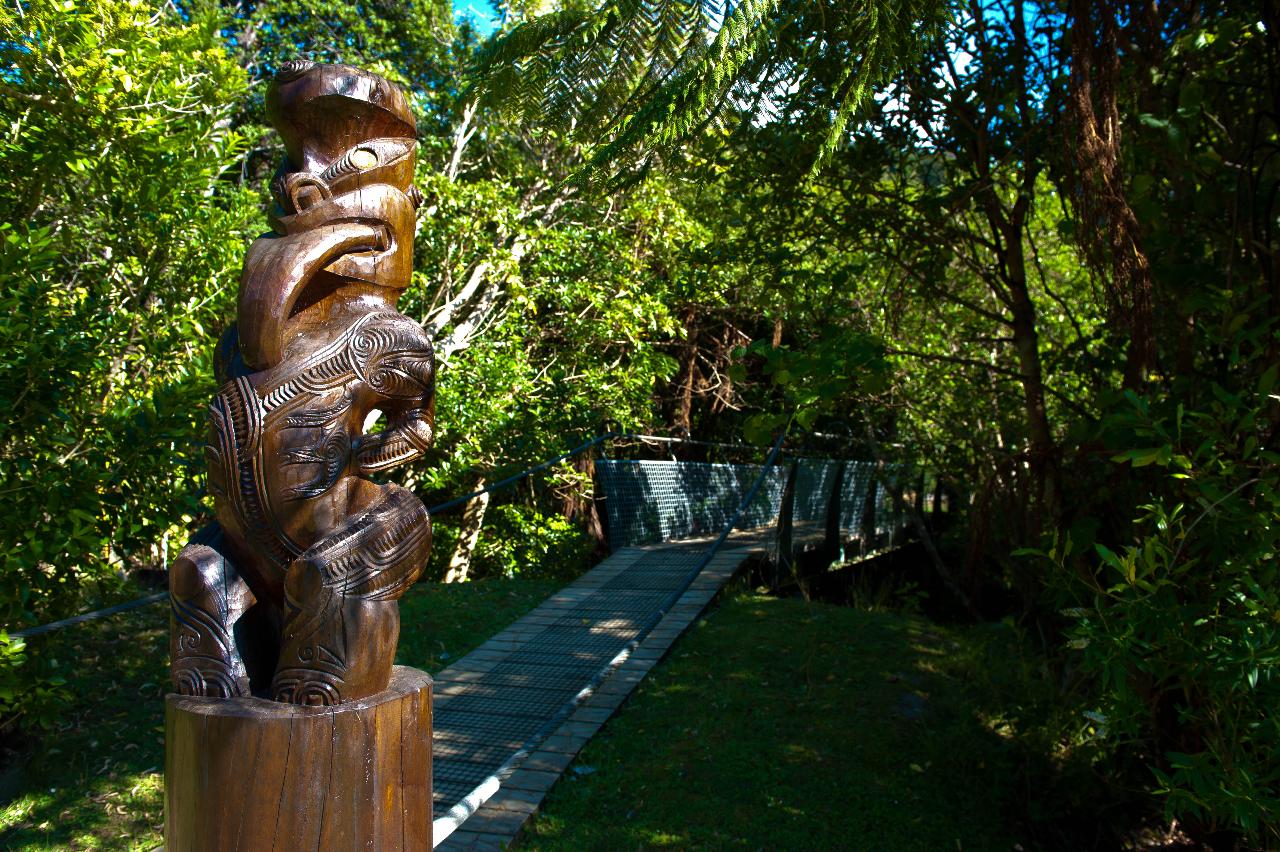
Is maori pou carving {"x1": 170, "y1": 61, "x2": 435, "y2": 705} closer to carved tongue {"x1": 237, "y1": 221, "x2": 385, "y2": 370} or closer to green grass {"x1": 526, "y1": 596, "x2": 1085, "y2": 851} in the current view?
carved tongue {"x1": 237, "y1": 221, "x2": 385, "y2": 370}

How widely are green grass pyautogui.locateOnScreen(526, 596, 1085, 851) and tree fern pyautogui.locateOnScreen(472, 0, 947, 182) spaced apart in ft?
9.78

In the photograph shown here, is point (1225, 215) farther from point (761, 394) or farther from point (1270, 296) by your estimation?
point (761, 394)

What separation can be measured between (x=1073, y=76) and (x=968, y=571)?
2731 millimetres

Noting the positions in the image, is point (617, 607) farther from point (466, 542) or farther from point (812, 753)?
point (466, 542)

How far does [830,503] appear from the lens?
9898 millimetres

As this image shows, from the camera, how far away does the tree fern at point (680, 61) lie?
256 cm

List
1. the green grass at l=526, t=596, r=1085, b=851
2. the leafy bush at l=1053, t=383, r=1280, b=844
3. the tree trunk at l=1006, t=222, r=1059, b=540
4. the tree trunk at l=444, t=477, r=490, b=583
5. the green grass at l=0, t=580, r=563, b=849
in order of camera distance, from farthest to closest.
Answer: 1. the tree trunk at l=444, t=477, r=490, b=583
2. the tree trunk at l=1006, t=222, r=1059, b=540
3. the green grass at l=526, t=596, r=1085, b=851
4. the green grass at l=0, t=580, r=563, b=849
5. the leafy bush at l=1053, t=383, r=1280, b=844

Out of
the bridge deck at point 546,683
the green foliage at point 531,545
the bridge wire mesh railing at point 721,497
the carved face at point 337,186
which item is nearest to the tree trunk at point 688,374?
the bridge wire mesh railing at point 721,497

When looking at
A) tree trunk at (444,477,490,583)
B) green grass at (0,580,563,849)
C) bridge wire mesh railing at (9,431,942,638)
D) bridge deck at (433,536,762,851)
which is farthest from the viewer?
tree trunk at (444,477,490,583)

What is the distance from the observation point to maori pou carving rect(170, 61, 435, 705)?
2330mm

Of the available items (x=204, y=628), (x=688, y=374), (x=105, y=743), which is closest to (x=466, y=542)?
(x=688, y=374)

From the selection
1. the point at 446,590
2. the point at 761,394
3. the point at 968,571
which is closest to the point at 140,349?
the point at 446,590

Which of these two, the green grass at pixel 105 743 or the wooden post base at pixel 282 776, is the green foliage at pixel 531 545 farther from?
the wooden post base at pixel 282 776

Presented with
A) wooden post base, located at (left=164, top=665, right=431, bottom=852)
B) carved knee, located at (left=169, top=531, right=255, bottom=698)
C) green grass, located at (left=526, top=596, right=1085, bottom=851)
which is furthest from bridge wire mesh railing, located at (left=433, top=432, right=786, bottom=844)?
carved knee, located at (left=169, top=531, right=255, bottom=698)
